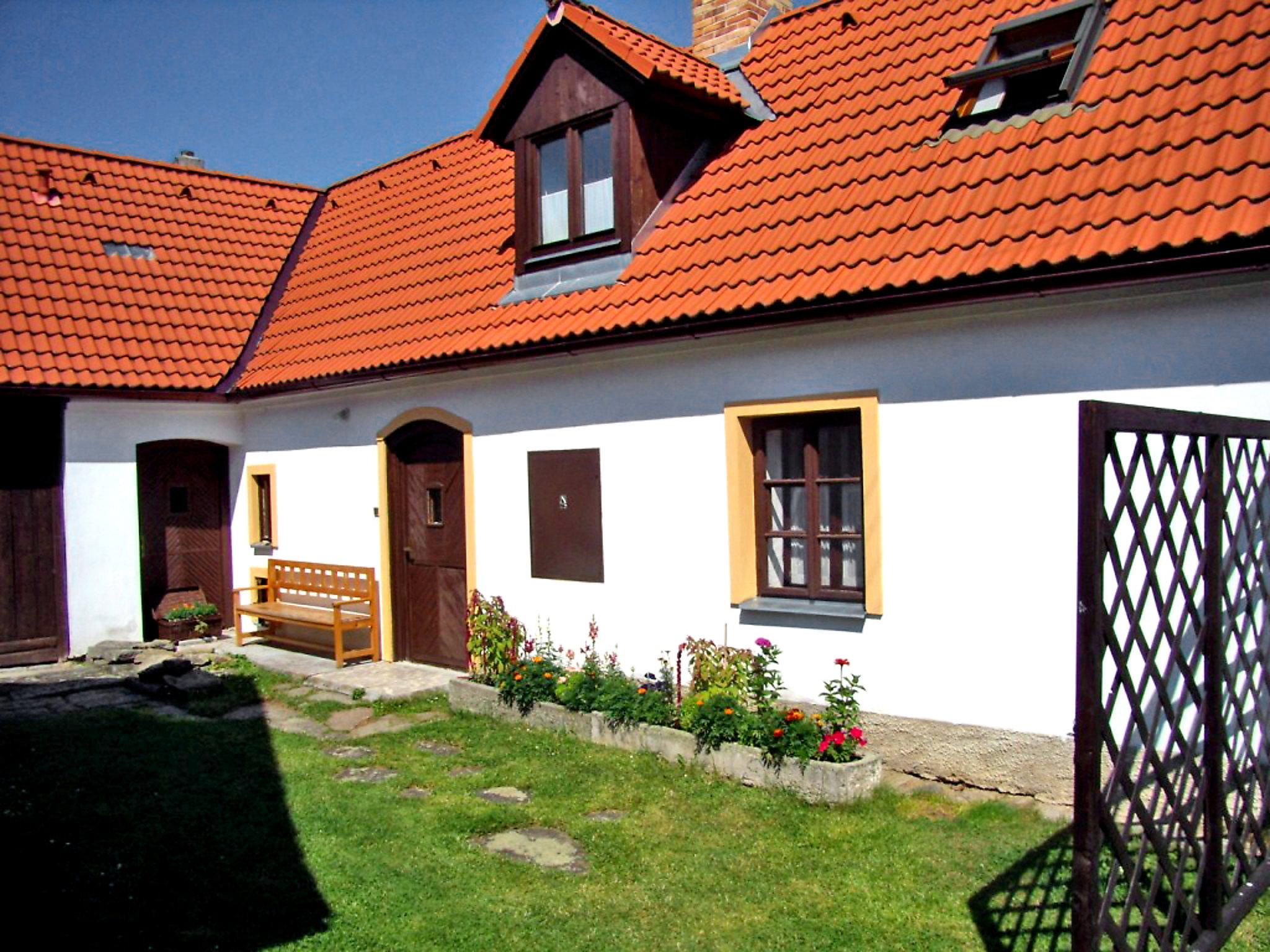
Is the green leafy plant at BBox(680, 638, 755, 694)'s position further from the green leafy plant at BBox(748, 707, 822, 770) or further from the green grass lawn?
the green grass lawn

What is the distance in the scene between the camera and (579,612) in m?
9.20

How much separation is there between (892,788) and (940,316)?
10.6 feet

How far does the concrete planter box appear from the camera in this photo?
6.38m

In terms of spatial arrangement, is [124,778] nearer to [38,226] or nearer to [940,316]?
[940,316]

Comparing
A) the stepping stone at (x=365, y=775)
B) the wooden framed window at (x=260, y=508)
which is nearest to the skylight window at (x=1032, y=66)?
the stepping stone at (x=365, y=775)

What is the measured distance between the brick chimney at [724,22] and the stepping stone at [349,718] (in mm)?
8096

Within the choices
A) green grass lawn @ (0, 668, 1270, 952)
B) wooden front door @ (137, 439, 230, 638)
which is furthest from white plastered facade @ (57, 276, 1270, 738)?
wooden front door @ (137, 439, 230, 638)

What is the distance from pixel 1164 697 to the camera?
370 cm

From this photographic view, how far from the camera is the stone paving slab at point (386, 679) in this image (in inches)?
387

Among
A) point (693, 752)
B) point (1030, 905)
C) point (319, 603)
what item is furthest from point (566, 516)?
point (1030, 905)

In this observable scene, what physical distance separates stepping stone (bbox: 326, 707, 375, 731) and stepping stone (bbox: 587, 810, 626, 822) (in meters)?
3.20

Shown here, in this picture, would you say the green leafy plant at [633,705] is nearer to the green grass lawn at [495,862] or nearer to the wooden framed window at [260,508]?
the green grass lawn at [495,862]

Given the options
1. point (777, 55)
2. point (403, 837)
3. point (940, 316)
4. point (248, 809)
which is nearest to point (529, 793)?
point (403, 837)

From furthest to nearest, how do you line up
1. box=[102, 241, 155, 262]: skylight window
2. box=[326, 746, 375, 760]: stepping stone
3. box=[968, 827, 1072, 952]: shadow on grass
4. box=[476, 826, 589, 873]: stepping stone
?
box=[102, 241, 155, 262]: skylight window → box=[326, 746, 375, 760]: stepping stone → box=[476, 826, 589, 873]: stepping stone → box=[968, 827, 1072, 952]: shadow on grass
